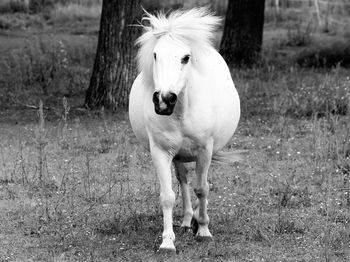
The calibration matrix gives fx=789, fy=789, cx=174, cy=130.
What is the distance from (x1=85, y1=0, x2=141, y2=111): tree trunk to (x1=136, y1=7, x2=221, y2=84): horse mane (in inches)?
224

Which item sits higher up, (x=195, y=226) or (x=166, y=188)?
(x=166, y=188)

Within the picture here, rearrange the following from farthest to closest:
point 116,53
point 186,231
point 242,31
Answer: point 242,31
point 116,53
point 186,231

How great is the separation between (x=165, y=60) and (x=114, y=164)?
146 inches

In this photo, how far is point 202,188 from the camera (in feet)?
21.6

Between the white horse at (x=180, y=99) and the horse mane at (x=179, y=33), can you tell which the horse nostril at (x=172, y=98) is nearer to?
the white horse at (x=180, y=99)

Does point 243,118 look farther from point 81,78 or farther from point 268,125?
point 81,78

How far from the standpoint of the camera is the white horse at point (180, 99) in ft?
19.6

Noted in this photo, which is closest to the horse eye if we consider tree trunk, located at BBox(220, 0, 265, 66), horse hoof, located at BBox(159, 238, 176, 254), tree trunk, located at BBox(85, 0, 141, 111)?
horse hoof, located at BBox(159, 238, 176, 254)

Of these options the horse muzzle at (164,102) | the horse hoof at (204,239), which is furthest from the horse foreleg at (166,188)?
the horse muzzle at (164,102)

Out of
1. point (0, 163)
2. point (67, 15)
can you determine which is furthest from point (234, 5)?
point (67, 15)

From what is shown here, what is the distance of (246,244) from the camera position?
6527mm

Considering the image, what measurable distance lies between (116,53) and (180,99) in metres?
6.15

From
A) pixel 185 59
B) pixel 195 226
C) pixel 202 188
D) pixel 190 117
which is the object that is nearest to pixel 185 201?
pixel 195 226

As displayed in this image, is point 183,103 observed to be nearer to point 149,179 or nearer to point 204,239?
point 204,239
